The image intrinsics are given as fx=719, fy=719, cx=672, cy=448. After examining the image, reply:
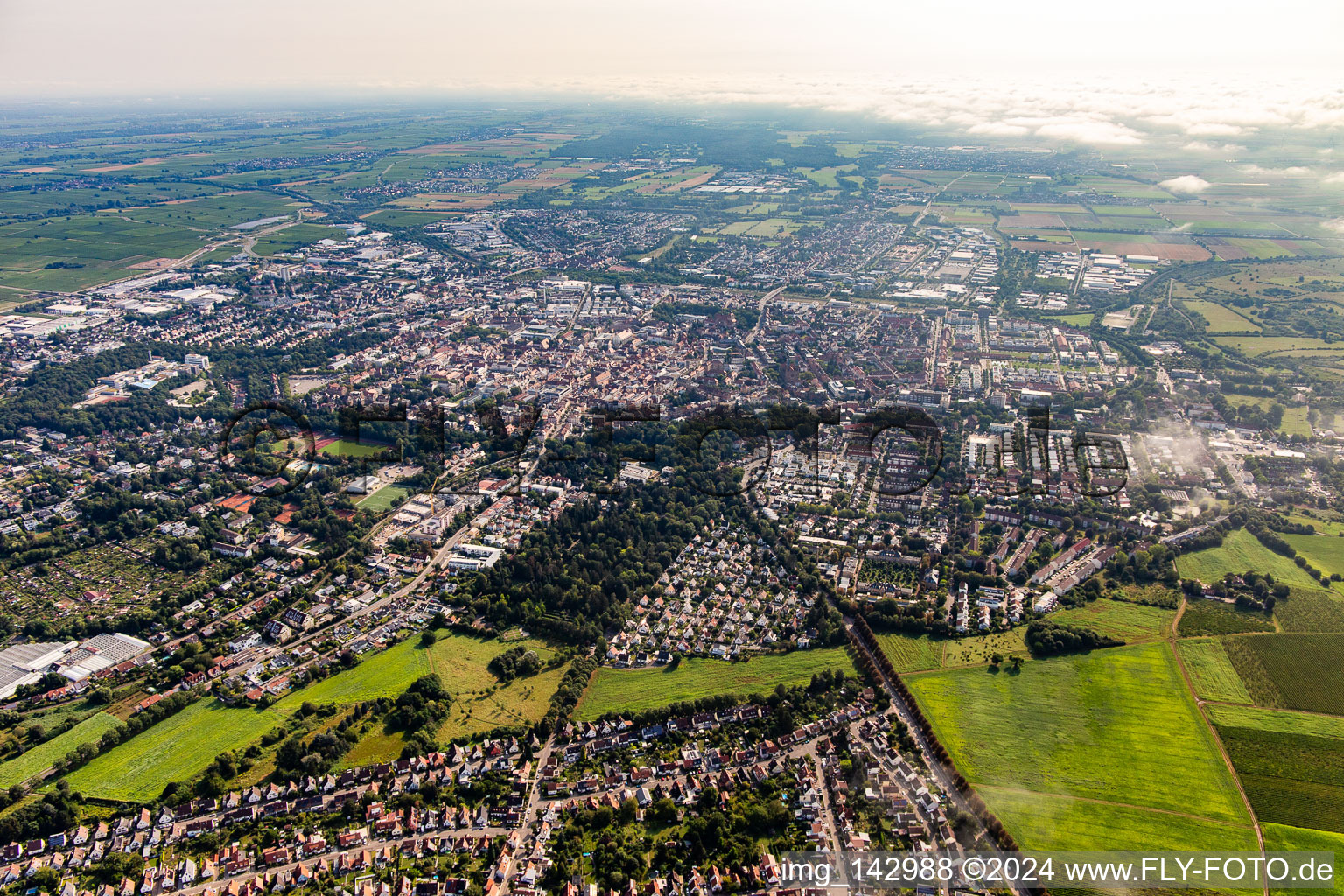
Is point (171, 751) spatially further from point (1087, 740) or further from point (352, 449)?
point (1087, 740)

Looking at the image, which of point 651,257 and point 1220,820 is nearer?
point 1220,820

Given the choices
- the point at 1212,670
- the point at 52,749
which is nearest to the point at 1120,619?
the point at 1212,670

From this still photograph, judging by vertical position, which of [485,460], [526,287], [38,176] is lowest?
[485,460]

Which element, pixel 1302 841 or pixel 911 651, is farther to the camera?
pixel 911 651

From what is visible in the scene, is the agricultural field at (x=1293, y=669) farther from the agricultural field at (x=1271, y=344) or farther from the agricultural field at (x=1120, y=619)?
the agricultural field at (x=1271, y=344)

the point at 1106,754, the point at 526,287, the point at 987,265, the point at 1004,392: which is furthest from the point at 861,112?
the point at 1106,754

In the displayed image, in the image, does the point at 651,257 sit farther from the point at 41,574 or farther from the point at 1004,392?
the point at 41,574
